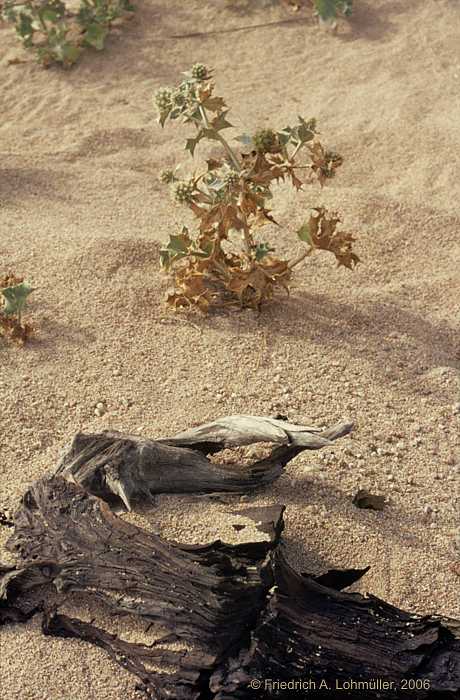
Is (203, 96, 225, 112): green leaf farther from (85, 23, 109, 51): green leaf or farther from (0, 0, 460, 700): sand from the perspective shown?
(85, 23, 109, 51): green leaf

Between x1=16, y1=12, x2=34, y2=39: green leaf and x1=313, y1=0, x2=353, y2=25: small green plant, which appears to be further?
x1=313, y1=0, x2=353, y2=25: small green plant

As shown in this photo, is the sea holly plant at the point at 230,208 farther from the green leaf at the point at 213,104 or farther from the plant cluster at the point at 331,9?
the plant cluster at the point at 331,9

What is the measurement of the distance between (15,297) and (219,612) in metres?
1.85

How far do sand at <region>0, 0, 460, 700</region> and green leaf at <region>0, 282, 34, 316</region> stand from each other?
0.56 ft

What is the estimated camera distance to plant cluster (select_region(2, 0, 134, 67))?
21.3 feet

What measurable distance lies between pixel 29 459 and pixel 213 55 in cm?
415

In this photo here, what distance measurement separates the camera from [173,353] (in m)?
3.91

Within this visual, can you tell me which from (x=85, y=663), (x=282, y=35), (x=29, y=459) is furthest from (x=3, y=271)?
(x=282, y=35)

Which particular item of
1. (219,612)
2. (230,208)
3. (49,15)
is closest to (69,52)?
(49,15)

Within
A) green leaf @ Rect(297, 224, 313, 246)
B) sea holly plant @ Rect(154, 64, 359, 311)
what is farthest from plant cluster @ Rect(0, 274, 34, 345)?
green leaf @ Rect(297, 224, 313, 246)

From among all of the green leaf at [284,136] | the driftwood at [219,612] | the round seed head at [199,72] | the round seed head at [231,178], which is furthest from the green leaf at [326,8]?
the driftwood at [219,612]

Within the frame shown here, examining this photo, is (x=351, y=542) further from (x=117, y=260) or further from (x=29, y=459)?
(x=117, y=260)

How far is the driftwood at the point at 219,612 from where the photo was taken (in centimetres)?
247

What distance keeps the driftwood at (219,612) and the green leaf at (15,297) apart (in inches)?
45.8
